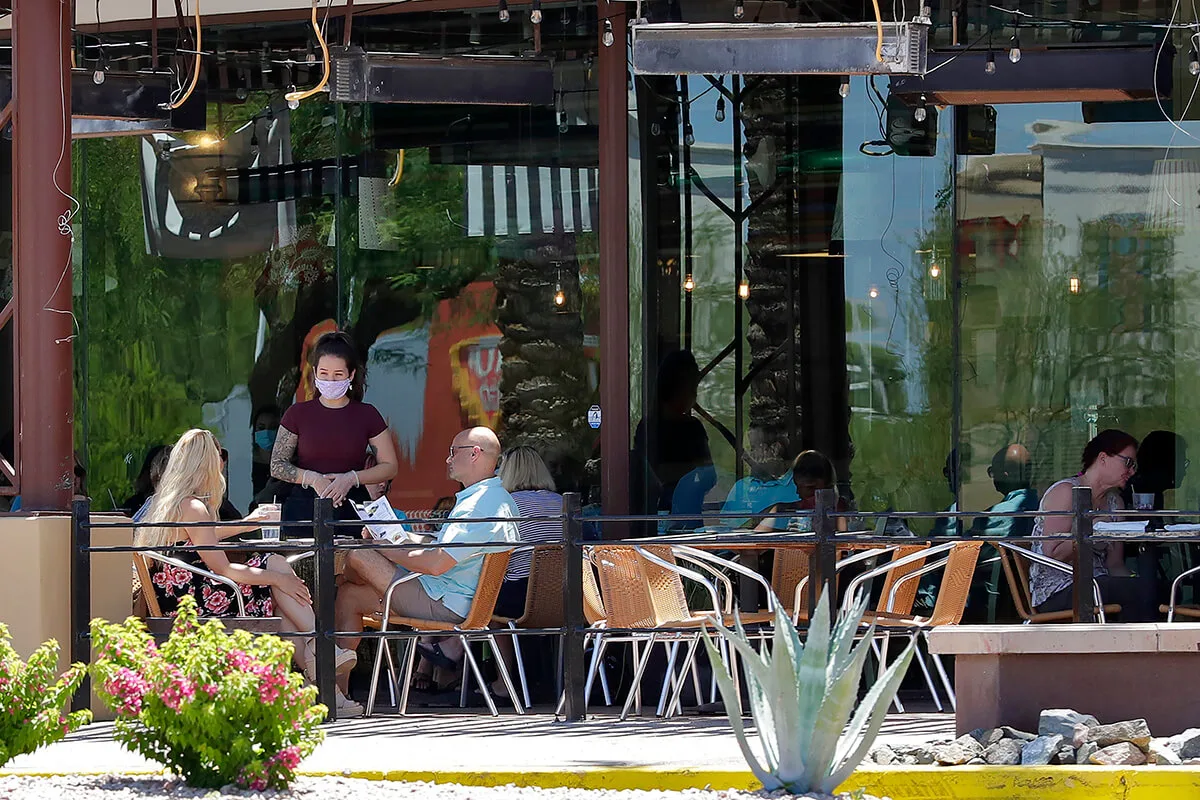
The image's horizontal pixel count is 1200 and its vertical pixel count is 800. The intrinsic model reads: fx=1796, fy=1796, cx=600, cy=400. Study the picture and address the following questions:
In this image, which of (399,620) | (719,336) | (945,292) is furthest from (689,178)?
(399,620)

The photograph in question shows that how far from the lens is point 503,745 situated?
20.7 feet

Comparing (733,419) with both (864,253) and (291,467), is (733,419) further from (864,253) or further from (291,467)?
(291,467)

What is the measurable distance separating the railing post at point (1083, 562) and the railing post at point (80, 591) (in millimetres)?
3762

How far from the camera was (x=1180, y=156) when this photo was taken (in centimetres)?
959

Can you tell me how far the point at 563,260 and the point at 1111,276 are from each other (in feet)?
9.94

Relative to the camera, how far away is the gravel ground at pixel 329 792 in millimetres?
4785

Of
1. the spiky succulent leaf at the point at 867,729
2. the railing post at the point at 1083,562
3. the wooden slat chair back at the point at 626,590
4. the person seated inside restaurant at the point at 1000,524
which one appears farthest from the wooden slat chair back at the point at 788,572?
the spiky succulent leaf at the point at 867,729

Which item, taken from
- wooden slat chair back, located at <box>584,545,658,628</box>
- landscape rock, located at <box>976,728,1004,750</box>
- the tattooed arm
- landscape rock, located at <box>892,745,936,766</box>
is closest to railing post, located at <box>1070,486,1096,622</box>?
landscape rock, located at <box>976,728,1004,750</box>

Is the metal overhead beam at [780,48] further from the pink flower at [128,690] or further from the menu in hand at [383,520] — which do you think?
the pink flower at [128,690]

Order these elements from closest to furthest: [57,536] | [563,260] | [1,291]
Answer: [57,536], [563,260], [1,291]

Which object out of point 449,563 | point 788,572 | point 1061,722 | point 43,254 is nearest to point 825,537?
point 1061,722

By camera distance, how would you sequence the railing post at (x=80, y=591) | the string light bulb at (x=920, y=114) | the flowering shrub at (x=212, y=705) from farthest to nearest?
the string light bulb at (x=920, y=114) < the railing post at (x=80, y=591) < the flowering shrub at (x=212, y=705)

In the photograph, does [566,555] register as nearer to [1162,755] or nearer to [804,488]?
[1162,755]

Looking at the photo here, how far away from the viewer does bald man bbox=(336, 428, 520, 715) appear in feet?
24.0
